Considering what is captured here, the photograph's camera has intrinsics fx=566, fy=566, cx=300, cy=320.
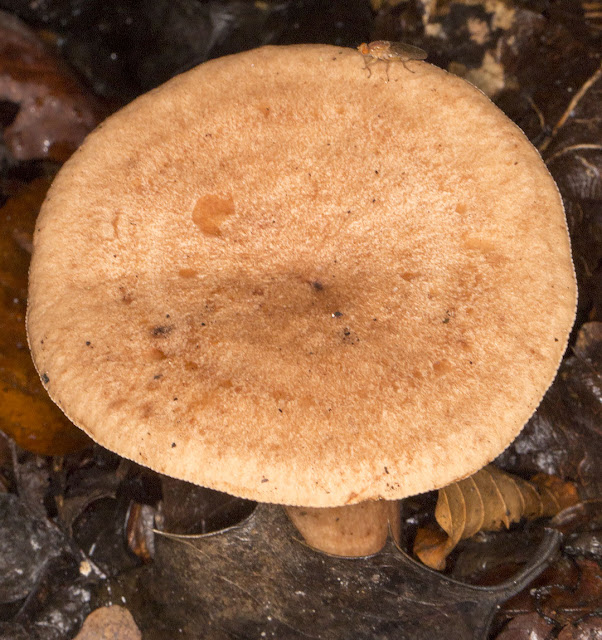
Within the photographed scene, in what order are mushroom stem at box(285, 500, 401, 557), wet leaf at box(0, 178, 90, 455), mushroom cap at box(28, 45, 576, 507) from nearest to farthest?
mushroom cap at box(28, 45, 576, 507), mushroom stem at box(285, 500, 401, 557), wet leaf at box(0, 178, 90, 455)

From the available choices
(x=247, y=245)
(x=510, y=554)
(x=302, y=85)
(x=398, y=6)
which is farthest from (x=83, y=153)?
(x=510, y=554)

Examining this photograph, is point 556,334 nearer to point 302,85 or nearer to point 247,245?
point 247,245

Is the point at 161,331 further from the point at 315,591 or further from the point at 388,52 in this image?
the point at 388,52

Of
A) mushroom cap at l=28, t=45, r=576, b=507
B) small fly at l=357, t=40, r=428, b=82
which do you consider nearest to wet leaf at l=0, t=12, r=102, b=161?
mushroom cap at l=28, t=45, r=576, b=507

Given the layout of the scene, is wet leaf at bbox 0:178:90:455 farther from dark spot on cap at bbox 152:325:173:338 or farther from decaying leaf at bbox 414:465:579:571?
decaying leaf at bbox 414:465:579:571

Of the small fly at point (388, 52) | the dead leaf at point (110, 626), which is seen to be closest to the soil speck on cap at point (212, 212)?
the small fly at point (388, 52)

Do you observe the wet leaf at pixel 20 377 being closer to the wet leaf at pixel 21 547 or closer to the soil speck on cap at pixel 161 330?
the wet leaf at pixel 21 547

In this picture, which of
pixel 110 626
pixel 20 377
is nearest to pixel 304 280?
pixel 20 377

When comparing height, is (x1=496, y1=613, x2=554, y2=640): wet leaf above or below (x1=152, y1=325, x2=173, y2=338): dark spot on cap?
below
